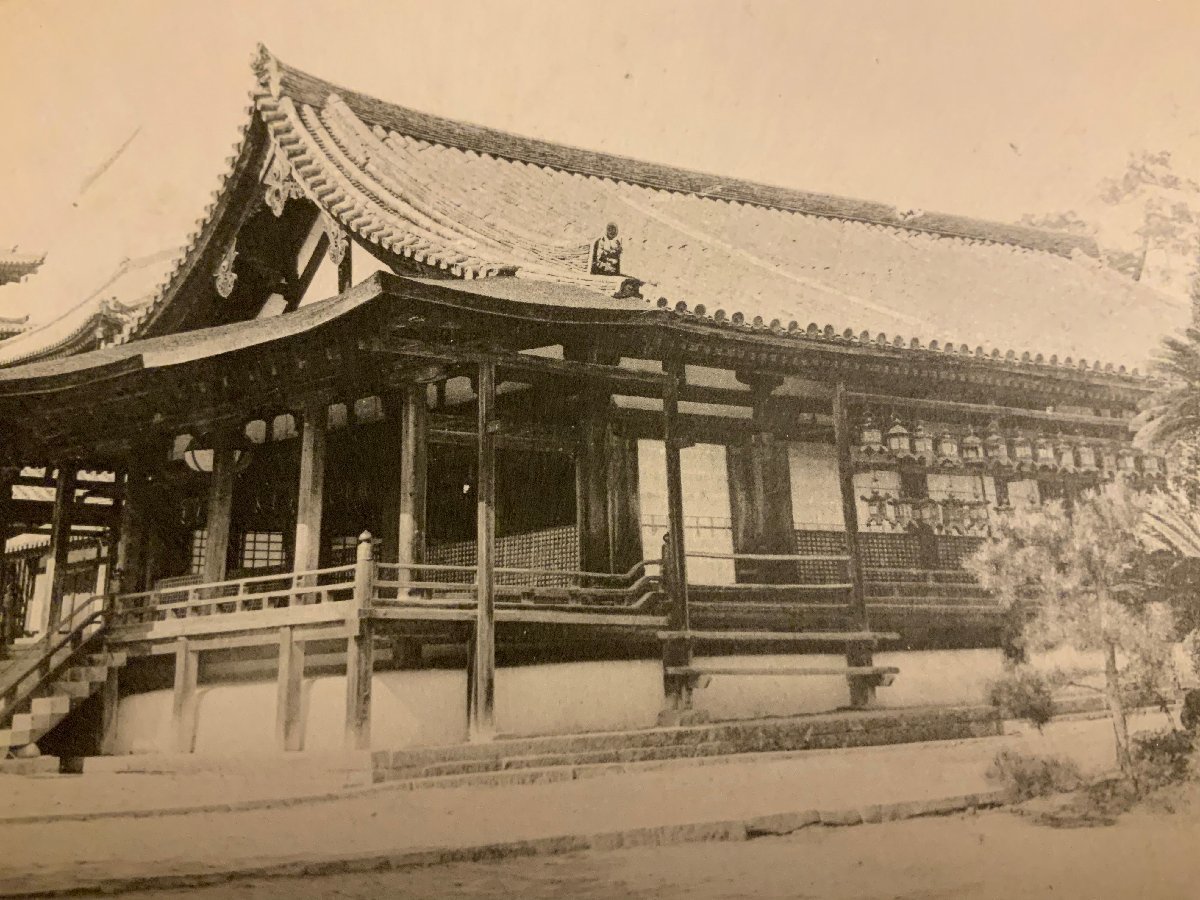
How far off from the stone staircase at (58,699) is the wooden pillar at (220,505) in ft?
3.74

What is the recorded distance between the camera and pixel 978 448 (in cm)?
850

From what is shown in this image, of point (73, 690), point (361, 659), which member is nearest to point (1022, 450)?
point (361, 659)

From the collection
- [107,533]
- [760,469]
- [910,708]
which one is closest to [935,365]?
[760,469]

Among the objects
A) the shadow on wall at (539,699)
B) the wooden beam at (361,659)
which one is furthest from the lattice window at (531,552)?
the wooden beam at (361,659)

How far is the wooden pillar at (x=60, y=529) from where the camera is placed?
9.59m

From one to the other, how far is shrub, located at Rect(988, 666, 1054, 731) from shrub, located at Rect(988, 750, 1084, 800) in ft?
0.90

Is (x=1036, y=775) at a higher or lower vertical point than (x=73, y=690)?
lower

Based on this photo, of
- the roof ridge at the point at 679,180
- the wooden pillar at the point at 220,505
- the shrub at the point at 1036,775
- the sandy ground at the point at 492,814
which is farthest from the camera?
the roof ridge at the point at 679,180

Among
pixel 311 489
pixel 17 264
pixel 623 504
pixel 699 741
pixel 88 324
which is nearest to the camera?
pixel 17 264

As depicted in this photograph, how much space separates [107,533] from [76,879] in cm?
967

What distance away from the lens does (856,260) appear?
1177cm

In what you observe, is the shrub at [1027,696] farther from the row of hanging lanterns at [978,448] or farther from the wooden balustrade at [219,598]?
the wooden balustrade at [219,598]

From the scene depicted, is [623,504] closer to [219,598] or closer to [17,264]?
[219,598]

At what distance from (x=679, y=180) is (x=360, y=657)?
8074 mm
